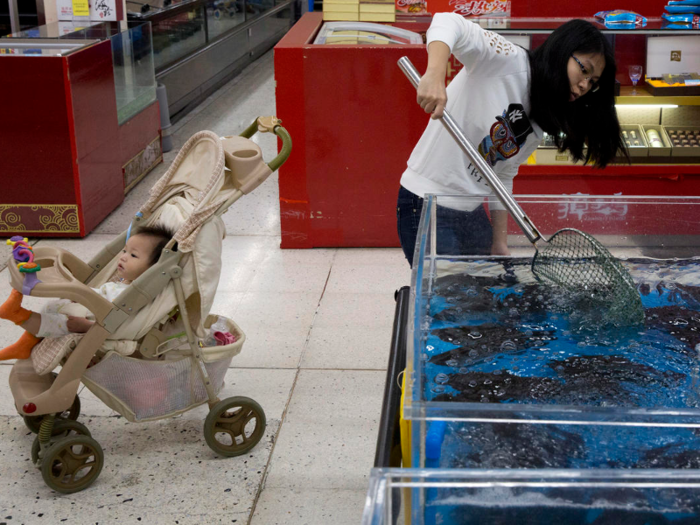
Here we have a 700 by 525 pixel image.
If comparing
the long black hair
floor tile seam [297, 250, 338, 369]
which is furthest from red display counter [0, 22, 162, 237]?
the long black hair

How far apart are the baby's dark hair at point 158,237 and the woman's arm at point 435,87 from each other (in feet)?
3.62

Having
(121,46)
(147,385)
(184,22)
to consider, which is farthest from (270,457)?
(184,22)

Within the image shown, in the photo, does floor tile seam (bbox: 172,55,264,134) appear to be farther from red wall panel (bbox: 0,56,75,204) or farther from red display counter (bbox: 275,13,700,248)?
red display counter (bbox: 275,13,700,248)

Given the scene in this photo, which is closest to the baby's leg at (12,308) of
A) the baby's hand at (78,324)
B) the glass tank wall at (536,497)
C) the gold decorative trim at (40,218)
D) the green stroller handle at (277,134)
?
the baby's hand at (78,324)

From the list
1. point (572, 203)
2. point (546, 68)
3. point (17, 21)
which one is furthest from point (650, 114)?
point (17, 21)

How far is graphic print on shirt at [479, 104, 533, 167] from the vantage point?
261 cm

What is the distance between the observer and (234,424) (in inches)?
113

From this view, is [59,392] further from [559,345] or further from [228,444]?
A: [559,345]

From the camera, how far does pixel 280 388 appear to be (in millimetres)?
3412

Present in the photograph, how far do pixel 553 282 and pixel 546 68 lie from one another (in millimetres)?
709

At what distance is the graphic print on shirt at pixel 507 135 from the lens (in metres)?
2.61

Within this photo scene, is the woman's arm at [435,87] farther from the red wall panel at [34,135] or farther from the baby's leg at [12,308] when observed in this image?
the red wall panel at [34,135]

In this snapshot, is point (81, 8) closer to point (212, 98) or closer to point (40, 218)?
point (40, 218)

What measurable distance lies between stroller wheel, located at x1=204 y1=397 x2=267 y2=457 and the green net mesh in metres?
1.17
